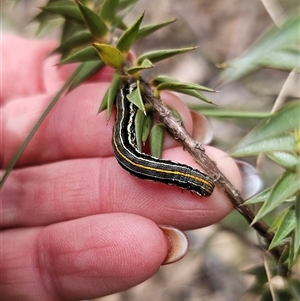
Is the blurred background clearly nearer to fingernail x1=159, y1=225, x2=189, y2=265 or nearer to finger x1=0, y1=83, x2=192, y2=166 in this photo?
finger x1=0, y1=83, x2=192, y2=166

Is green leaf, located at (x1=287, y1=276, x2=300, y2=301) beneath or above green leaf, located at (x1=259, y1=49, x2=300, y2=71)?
beneath

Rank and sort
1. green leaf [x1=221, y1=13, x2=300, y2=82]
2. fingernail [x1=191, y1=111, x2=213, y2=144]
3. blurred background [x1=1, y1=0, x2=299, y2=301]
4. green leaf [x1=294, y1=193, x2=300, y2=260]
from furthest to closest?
blurred background [x1=1, y1=0, x2=299, y2=301]
fingernail [x1=191, y1=111, x2=213, y2=144]
green leaf [x1=294, y1=193, x2=300, y2=260]
green leaf [x1=221, y1=13, x2=300, y2=82]

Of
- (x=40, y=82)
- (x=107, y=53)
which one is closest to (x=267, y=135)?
(x=107, y=53)

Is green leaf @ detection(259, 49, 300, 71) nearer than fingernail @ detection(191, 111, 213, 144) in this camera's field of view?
Yes

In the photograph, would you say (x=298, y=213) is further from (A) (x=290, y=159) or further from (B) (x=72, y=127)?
(B) (x=72, y=127)

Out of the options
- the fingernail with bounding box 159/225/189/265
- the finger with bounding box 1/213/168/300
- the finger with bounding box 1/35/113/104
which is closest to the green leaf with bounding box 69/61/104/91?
the finger with bounding box 1/213/168/300

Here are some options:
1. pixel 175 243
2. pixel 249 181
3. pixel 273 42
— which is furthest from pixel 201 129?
pixel 273 42

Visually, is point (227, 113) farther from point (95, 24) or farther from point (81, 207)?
point (81, 207)
